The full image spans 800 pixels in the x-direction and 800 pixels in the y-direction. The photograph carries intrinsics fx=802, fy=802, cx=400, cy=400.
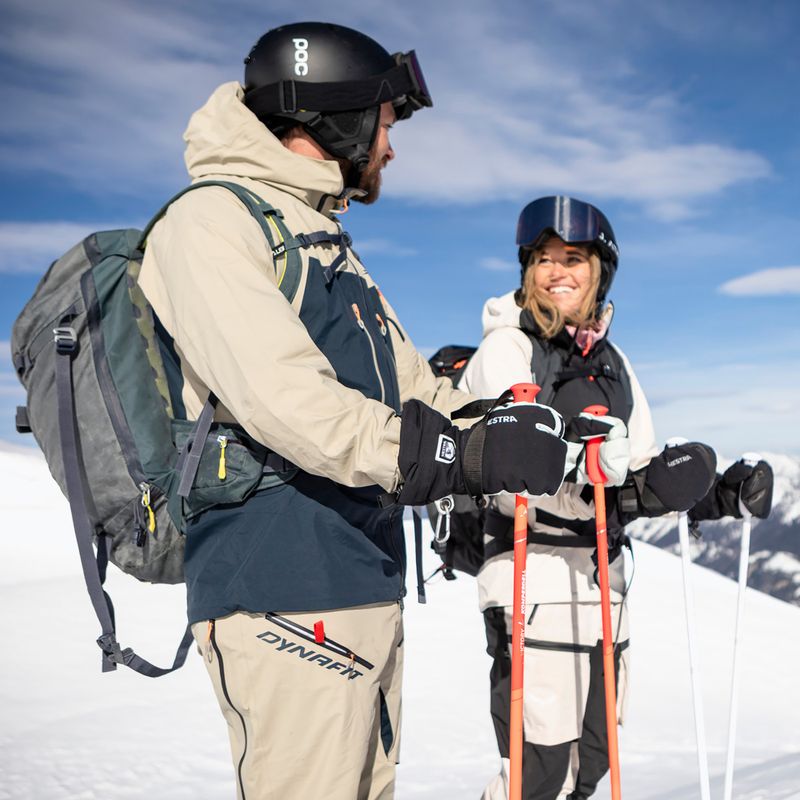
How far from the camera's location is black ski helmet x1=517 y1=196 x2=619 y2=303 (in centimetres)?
329

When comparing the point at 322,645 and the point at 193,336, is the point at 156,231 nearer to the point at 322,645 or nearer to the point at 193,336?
the point at 193,336

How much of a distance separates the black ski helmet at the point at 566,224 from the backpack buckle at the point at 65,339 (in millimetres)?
2069

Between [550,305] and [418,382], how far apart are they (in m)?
0.88

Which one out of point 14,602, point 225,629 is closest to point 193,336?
point 225,629

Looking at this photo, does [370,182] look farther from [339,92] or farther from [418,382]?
[418,382]

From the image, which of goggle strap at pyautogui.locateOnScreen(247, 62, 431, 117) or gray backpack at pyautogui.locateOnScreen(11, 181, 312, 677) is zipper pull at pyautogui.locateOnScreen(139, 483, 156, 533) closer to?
gray backpack at pyautogui.locateOnScreen(11, 181, 312, 677)

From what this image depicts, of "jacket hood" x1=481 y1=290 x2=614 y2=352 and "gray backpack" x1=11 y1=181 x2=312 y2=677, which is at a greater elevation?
"jacket hood" x1=481 y1=290 x2=614 y2=352

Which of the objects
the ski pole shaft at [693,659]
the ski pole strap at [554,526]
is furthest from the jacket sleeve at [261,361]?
the ski pole shaft at [693,659]

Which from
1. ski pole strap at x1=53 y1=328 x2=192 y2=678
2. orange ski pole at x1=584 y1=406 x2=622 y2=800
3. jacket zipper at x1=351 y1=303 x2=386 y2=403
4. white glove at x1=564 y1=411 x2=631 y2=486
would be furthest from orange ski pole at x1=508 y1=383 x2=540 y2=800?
ski pole strap at x1=53 y1=328 x2=192 y2=678

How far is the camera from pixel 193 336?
1689mm

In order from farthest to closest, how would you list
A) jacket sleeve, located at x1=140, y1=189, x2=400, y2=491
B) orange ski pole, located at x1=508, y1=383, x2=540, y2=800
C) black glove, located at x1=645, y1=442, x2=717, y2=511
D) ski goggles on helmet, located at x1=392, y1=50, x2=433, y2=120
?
black glove, located at x1=645, y1=442, x2=717, y2=511, orange ski pole, located at x1=508, y1=383, x2=540, y2=800, ski goggles on helmet, located at x1=392, y1=50, x2=433, y2=120, jacket sleeve, located at x1=140, y1=189, x2=400, y2=491

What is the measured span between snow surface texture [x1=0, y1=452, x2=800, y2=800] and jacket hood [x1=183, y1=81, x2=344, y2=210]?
12.6 ft

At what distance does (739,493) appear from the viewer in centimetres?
328

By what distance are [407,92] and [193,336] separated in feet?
3.43
